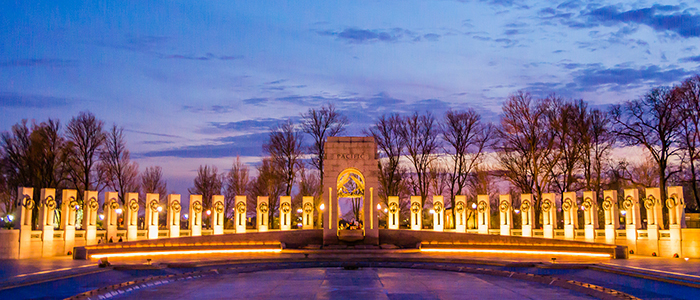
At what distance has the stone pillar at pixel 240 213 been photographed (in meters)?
35.1

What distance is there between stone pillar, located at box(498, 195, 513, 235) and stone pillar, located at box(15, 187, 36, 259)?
26.3m

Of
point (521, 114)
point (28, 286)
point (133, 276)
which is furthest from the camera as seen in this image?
point (521, 114)

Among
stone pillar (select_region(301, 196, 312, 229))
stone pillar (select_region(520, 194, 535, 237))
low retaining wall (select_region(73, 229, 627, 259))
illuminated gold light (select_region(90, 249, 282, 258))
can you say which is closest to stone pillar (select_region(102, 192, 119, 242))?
low retaining wall (select_region(73, 229, 627, 259))

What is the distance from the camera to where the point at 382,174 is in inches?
1909

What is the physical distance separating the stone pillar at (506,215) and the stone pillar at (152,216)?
68.8ft

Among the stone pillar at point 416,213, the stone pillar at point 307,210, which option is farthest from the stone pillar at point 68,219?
the stone pillar at point 416,213

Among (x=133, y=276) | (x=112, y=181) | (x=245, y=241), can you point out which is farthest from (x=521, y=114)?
(x=112, y=181)

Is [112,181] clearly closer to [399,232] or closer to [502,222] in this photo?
[399,232]

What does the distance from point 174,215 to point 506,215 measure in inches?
817

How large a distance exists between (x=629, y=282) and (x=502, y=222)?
16806 mm

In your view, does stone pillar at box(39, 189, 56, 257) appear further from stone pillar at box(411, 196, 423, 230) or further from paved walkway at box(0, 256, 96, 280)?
stone pillar at box(411, 196, 423, 230)

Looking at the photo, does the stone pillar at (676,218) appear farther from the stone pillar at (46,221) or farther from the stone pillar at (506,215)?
the stone pillar at (46,221)

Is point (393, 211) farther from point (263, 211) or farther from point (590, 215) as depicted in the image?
point (590, 215)

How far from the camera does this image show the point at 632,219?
29.0 meters
